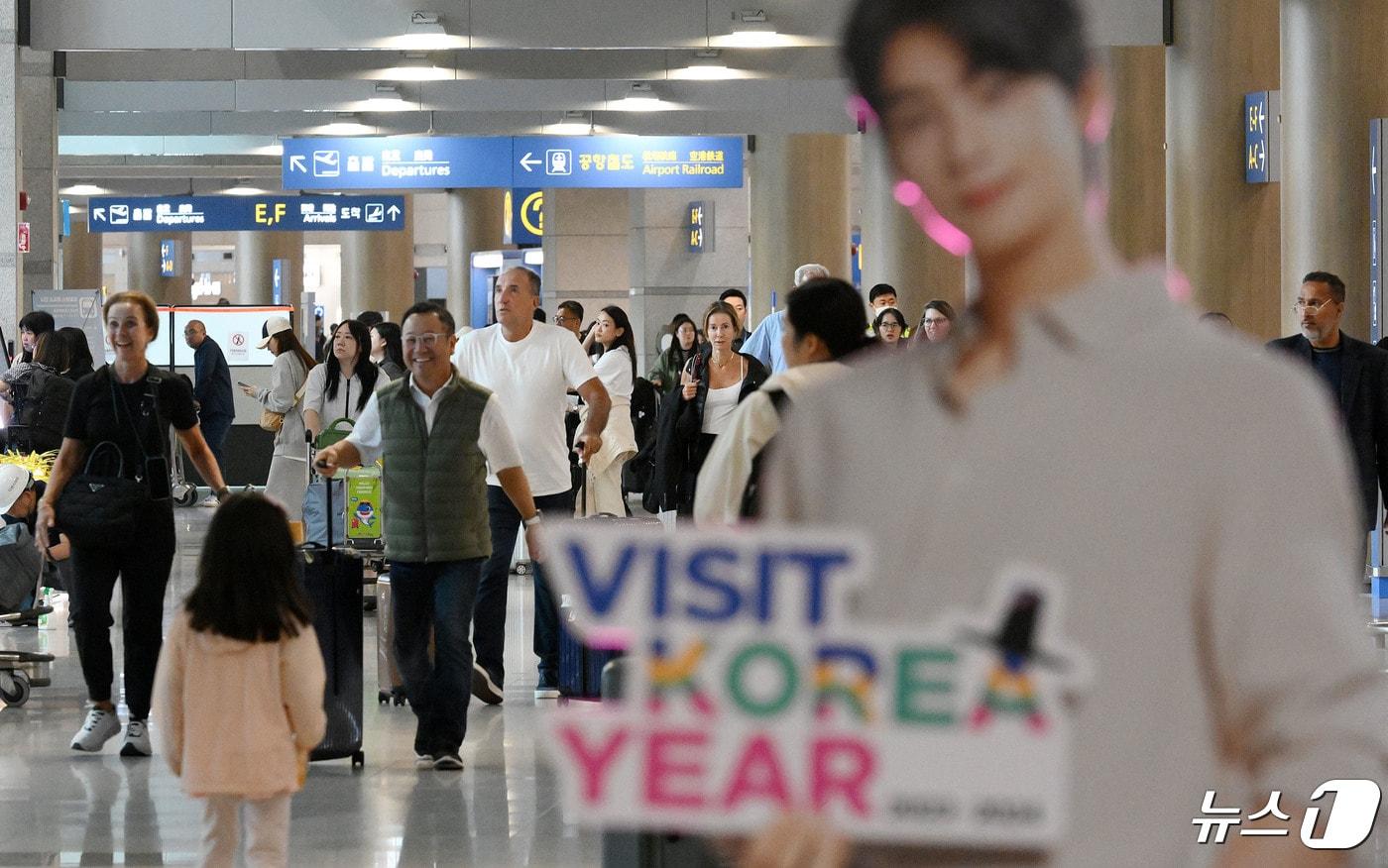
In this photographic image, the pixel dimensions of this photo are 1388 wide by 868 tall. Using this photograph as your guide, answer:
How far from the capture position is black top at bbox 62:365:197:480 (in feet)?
24.7

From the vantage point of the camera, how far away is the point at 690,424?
8.27m

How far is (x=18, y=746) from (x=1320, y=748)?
24.3ft

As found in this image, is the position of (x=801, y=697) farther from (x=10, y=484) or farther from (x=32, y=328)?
(x=32, y=328)

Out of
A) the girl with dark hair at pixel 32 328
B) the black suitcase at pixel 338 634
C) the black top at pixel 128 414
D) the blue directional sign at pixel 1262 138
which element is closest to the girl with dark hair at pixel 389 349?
the girl with dark hair at pixel 32 328

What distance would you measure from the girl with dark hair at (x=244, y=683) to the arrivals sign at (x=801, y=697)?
349 centimetres

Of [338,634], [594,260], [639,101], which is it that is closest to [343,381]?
[338,634]

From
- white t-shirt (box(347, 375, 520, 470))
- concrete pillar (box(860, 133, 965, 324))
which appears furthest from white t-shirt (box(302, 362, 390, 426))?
concrete pillar (box(860, 133, 965, 324))

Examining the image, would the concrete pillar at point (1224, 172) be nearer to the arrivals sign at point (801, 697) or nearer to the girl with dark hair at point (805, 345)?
the girl with dark hair at point (805, 345)

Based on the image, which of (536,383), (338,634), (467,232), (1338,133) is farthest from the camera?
(467,232)

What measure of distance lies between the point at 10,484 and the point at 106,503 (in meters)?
1.94

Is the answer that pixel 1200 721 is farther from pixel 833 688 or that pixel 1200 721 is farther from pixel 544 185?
pixel 544 185

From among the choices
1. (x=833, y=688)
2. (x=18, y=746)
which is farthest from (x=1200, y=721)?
(x=18, y=746)

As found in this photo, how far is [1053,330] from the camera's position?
1.49m

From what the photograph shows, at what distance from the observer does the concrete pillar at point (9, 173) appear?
45.3ft
